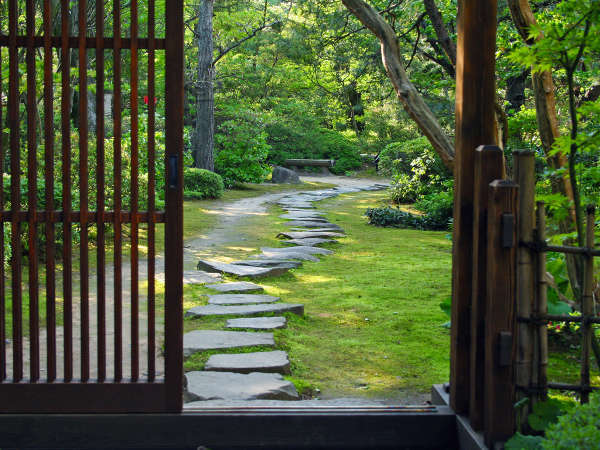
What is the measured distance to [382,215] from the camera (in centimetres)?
1240

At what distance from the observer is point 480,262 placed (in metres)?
2.86

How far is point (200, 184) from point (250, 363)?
11590 millimetres

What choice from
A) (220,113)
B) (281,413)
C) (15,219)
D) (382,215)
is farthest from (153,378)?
(220,113)

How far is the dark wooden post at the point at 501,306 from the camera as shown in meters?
2.67

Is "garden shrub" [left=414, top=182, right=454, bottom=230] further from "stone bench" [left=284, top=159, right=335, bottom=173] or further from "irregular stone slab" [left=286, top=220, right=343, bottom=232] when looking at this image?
"stone bench" [left=284, top=159, right=335, bottom=173]

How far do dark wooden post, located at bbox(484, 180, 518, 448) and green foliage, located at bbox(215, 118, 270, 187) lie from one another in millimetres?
16333

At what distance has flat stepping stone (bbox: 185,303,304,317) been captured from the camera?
539 centimetres

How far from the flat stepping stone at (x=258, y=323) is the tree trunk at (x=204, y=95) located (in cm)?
1257

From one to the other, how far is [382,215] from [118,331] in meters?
9.57

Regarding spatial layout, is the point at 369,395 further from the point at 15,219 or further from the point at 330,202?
the point at 330,202

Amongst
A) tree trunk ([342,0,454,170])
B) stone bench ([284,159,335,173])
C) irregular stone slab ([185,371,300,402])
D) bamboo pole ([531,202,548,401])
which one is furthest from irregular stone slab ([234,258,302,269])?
stone bench ([284,159,335,173])

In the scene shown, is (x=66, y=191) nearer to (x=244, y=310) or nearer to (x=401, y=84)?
(x=401, y=84)

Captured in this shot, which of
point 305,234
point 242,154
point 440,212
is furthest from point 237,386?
point 242,154

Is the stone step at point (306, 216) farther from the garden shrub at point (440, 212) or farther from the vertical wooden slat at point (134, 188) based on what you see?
the vertical wooden slat at point (134, 188)
